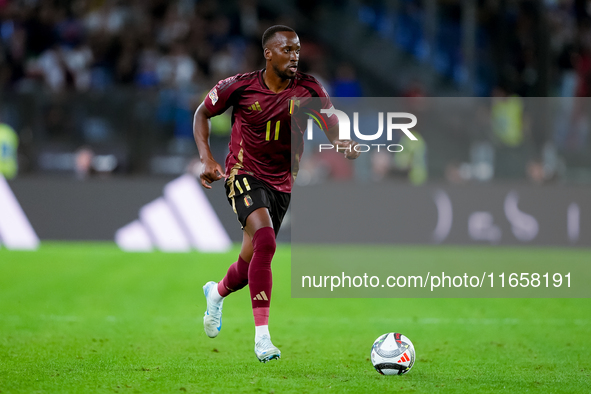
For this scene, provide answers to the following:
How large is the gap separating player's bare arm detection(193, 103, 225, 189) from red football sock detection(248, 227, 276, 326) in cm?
52

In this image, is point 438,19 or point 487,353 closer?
point 487,353

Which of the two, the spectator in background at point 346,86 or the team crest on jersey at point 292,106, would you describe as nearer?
the team crest on jersey at point 292,106

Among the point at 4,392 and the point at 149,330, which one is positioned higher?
the point at 149,330

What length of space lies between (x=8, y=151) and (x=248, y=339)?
9174mm

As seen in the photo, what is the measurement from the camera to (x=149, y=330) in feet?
23.7

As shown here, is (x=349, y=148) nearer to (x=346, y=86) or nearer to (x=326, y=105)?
(x=326, y=105)

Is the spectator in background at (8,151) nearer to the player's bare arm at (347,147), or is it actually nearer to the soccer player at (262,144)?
the soccer player at (262,144)

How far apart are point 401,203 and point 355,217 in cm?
89

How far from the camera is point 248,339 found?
22.4ft

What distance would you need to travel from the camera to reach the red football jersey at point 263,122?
5.83 metres

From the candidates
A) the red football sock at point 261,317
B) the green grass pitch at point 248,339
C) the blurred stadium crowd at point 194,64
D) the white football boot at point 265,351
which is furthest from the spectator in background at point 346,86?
the white football boot at point 265,351

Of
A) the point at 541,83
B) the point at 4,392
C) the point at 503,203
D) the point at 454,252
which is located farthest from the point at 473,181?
the point at 4,392

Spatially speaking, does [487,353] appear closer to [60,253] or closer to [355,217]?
[355,217]

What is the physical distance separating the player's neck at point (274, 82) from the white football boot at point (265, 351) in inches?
73.6
